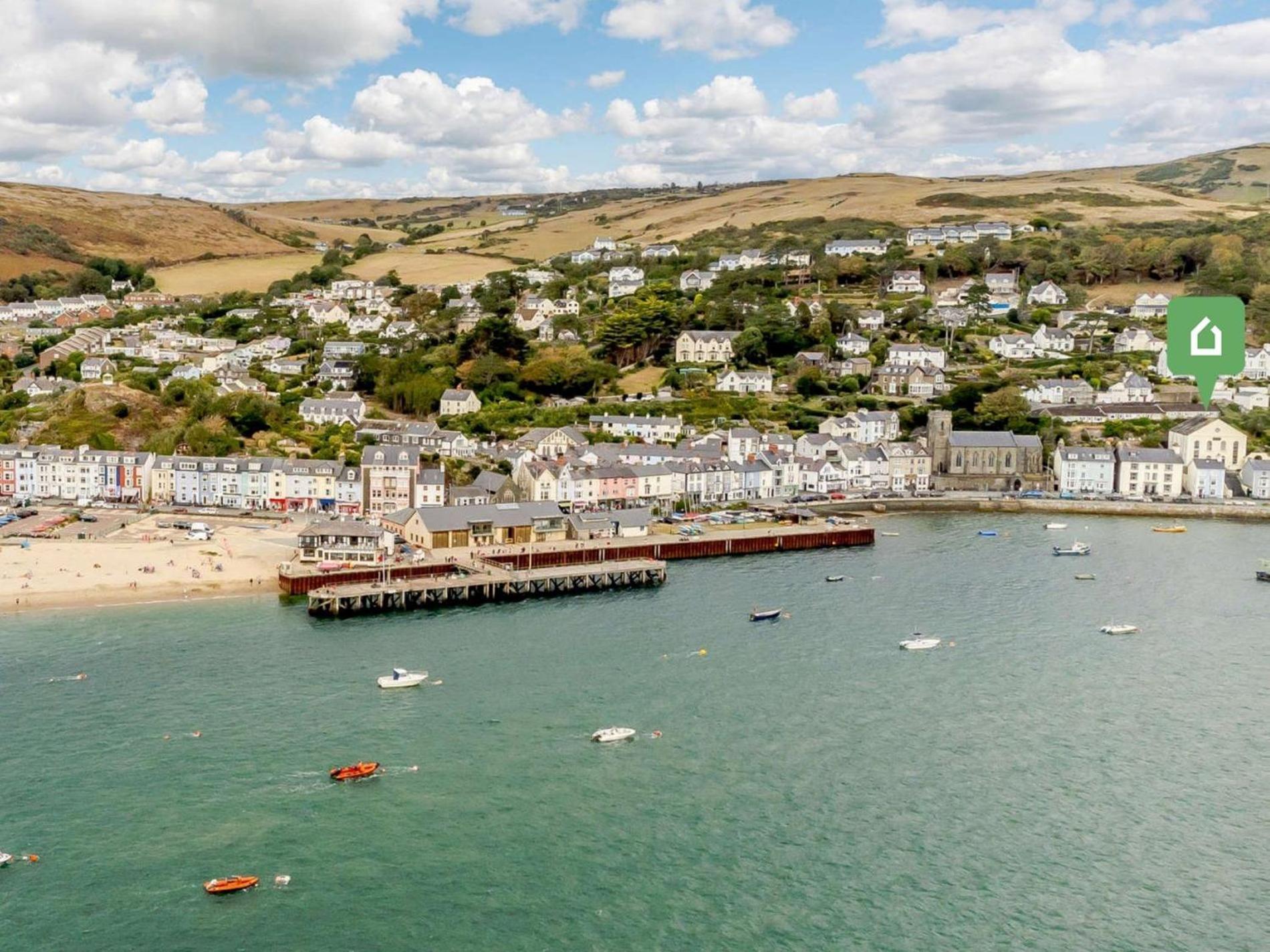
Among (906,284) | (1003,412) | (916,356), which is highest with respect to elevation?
(906,284)

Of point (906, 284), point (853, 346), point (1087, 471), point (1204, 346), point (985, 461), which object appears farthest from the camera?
point (906, 284)

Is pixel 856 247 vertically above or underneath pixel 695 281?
above

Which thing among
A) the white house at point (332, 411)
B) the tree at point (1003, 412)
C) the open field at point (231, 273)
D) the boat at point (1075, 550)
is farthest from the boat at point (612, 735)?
the open field at point (231, 273)

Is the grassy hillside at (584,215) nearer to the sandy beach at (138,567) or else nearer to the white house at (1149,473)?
the white house at (1149,473)

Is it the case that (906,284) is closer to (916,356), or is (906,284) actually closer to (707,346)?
(916,356)

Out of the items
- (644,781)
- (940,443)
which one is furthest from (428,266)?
(644,781)

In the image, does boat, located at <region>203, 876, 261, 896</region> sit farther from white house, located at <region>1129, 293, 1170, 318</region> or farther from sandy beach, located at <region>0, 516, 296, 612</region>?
white house, located at <region>1129, 293, 1170, 318</region>
